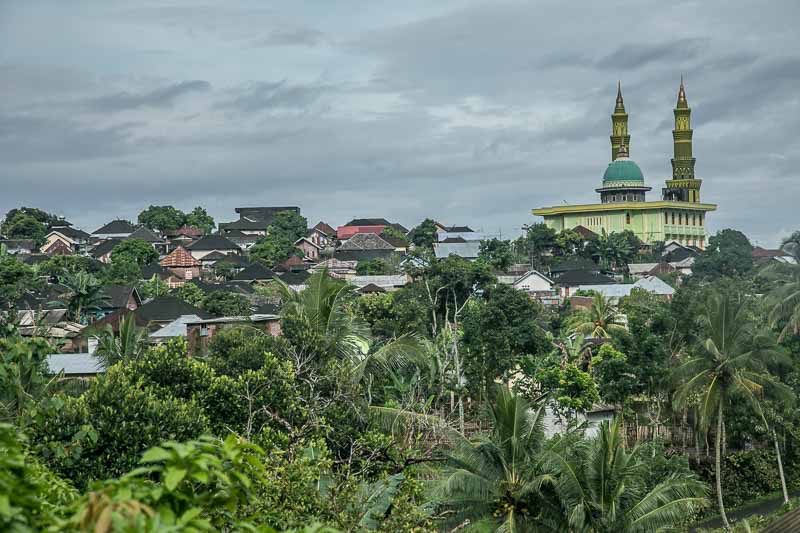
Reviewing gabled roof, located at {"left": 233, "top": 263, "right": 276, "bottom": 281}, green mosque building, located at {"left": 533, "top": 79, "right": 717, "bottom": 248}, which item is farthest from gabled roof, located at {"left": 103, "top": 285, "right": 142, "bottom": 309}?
green mosque building, located at {"left": 533, "top": 79, "right": 717, "bottom": 248}

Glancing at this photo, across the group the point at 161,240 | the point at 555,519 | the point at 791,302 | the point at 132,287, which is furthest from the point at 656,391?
the point at 161,240

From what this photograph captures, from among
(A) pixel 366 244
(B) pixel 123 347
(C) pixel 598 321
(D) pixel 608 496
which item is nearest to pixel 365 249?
(A) pixel 366 244

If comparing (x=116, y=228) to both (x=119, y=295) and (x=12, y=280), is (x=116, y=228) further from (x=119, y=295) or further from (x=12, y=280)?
(x=12, y=280)

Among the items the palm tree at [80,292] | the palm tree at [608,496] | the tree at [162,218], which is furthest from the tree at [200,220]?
the palm tree at [608,496]

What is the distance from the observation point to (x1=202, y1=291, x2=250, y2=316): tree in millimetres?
57719

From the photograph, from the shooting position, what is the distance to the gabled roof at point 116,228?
414 ft

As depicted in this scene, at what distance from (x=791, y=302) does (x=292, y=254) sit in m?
72.2

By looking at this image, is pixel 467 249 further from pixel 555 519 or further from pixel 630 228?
pixel 555 519

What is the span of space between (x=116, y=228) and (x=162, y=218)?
766cm

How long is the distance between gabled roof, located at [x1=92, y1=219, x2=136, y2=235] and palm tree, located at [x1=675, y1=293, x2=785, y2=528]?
342 ft

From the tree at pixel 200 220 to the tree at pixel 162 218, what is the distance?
1057 mm

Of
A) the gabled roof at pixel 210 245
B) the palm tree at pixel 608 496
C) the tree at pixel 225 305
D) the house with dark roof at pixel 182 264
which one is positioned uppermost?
the gabled roof at pixel 210 245

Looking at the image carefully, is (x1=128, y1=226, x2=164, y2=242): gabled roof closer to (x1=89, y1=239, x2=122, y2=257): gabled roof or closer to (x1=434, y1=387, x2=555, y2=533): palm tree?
(x1=89, y1=239, x2=122, y2=257): gabled roof

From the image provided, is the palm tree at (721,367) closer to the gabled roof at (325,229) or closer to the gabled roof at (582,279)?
the gabled roof at (582,279)
